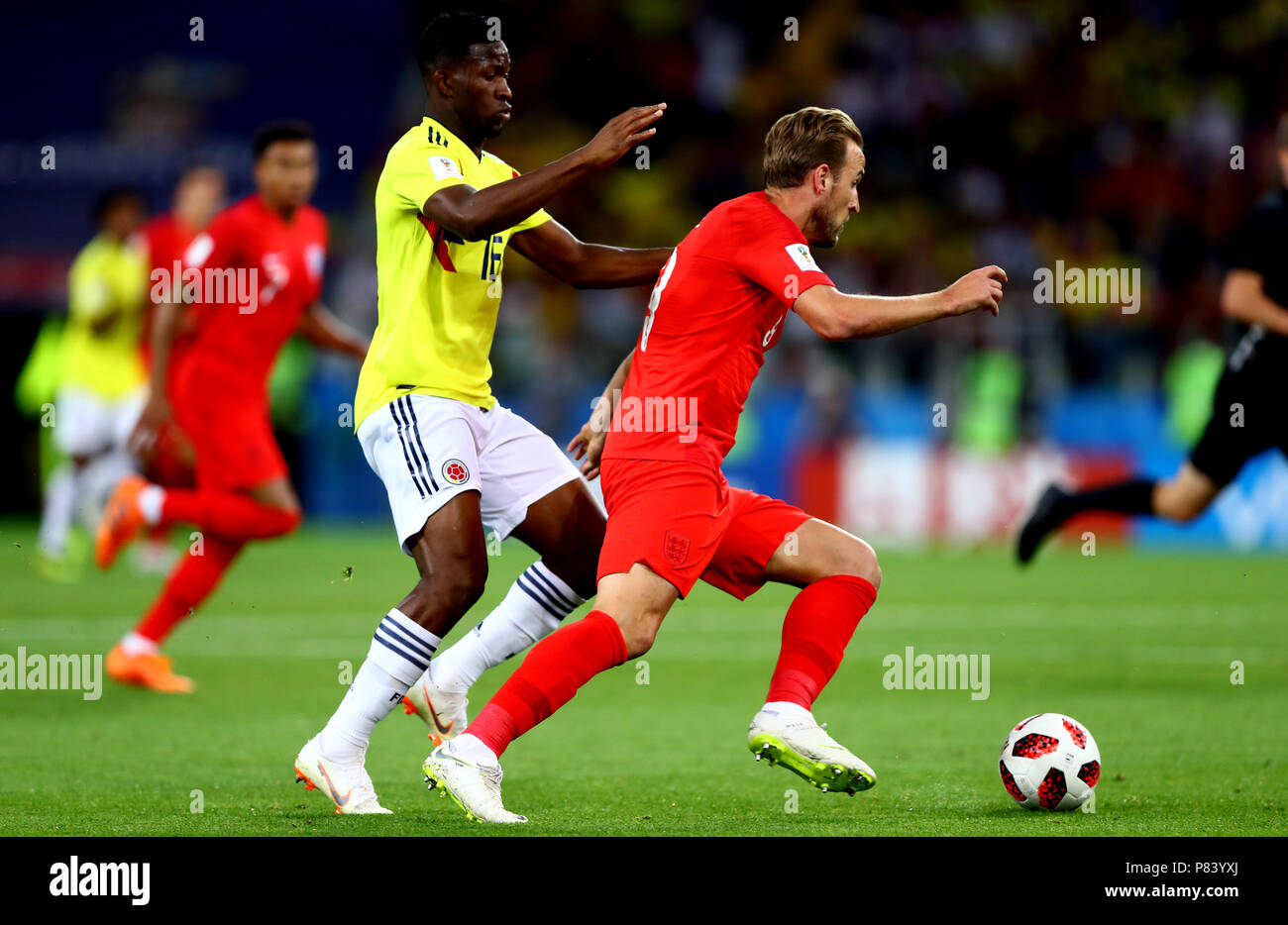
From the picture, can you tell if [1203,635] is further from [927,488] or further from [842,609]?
[927,488]

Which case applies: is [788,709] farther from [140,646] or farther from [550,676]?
[140,646]

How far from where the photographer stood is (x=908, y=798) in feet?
16.7

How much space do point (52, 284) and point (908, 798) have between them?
1559cm

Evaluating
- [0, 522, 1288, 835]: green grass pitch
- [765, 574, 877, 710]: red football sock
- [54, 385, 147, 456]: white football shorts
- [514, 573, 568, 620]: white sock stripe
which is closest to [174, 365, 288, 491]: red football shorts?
[0, 522, 1288, 835]: green grass pitch

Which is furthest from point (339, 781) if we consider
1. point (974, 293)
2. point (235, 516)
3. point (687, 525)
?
point (235, 516)

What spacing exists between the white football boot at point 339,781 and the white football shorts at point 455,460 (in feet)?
2.07

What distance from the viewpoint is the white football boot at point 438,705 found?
5547 mm

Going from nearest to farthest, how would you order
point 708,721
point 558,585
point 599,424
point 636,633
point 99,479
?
point 636,633 → point 599,424 → point 558,585 → point 708,721 → point 99,479

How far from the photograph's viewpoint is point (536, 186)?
4.61 metres

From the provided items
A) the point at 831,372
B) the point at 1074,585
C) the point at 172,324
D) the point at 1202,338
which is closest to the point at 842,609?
the point at 172,324

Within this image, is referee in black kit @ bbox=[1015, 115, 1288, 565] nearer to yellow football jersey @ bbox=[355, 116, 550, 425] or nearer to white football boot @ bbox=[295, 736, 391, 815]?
yellow football jersey @ bbox=[355, 116, 550, 425]

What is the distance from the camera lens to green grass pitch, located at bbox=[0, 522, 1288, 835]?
188 inches

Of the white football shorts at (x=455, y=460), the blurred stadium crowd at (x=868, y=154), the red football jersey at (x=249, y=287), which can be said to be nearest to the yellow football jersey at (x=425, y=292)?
the white football shorts at (x=455, y=460)

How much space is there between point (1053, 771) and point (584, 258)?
2.13 metres
